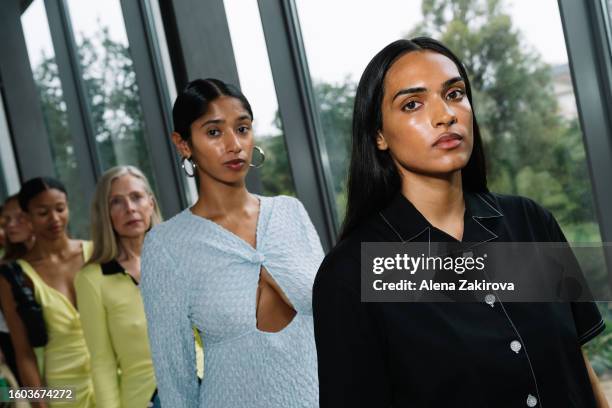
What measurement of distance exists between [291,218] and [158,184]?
2.76 metres

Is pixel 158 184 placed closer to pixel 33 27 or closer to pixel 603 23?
pixel 33 27

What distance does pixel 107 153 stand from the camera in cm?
617

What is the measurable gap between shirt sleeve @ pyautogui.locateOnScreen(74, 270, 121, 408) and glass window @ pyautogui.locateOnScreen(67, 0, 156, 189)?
85.3 inches

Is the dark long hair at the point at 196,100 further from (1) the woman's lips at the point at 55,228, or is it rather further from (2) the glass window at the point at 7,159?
(2) the glass window at the point at 7,159

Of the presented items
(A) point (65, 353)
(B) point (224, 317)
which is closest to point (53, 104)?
(A) point (65, 353)

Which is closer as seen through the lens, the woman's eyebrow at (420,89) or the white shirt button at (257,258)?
the woman's eyebrow at (420,89)

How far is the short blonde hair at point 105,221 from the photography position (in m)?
3.32

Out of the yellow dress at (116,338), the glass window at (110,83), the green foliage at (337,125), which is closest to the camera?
the yellow dress at (116,338)

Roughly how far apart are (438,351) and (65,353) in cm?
285

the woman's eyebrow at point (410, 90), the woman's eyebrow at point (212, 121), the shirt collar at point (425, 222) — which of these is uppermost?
the woman's eyebrow at point (212, 121)

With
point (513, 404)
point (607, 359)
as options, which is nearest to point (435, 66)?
point (513, 404)

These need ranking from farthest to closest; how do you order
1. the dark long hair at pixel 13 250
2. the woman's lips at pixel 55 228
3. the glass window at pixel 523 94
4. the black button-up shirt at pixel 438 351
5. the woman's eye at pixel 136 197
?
the dark long hair at pixel 13 250, the woman's lips at pixel 55 228, the woman's eye at pixel 136 197, the glass window at pixel 523 94, the black button-up shirt at pixel 438 351

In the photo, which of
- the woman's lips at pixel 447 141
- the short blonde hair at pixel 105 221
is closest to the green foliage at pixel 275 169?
the short blonde hair at pixel 105 221

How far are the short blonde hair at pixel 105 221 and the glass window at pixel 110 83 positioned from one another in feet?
5.65
